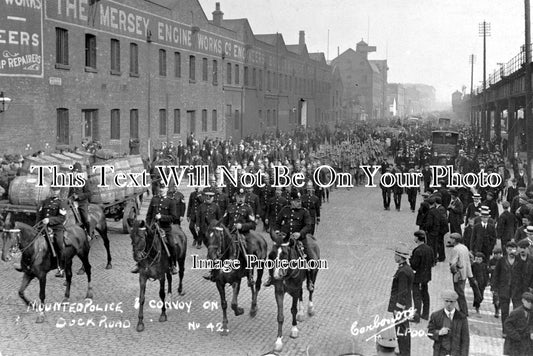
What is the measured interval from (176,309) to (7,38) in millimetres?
15495

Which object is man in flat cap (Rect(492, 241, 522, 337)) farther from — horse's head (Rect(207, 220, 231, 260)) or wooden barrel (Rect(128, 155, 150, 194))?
wooden barrel (Rect(128, 155, 150, 194))

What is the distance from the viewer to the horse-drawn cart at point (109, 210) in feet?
47.3

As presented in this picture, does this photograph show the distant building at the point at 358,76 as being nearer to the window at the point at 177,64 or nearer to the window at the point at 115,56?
the window at the point at 177,64

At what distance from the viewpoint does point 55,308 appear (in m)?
11.2

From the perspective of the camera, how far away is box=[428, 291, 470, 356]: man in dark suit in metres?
7.78

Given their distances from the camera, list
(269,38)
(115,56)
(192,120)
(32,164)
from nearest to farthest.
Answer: (32,164), (115,56), (192,120), (269,38)

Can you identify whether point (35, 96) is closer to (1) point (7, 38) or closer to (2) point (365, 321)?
(1) point (7, 38)

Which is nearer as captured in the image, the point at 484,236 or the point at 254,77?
the point at 484,236

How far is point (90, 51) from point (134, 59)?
4.20 metres

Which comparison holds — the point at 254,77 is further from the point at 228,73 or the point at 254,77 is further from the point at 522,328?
the point at 522,328

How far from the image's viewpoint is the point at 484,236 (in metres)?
12.4

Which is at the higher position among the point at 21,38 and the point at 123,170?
the point at 21,38

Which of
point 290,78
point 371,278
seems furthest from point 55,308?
point 290,78

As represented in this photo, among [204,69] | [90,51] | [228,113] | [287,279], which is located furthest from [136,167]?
[228,113]
